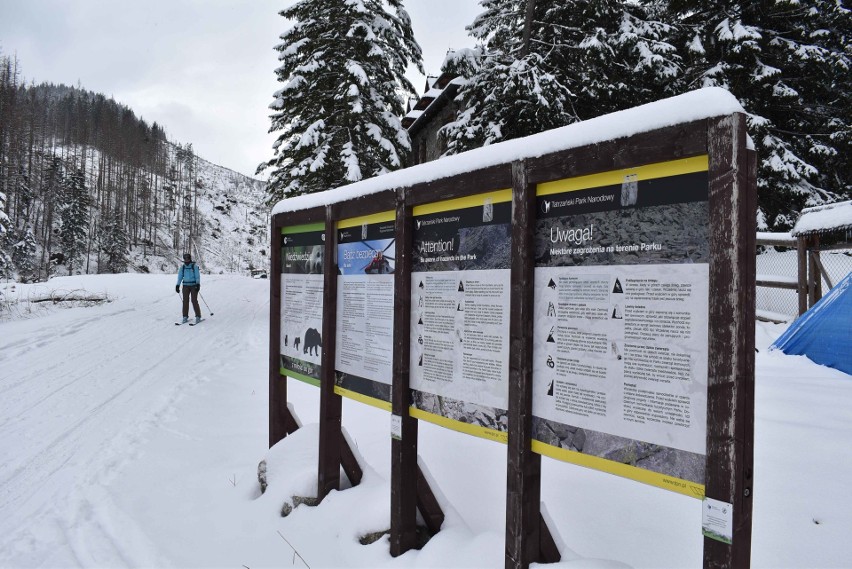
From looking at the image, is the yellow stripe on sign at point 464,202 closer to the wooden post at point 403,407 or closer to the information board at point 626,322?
the wooden post at point 403,407

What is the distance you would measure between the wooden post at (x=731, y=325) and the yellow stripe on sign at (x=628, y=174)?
85mm

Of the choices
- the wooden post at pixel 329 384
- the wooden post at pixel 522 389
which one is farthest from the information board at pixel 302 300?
the wooden post at pixel 522 389

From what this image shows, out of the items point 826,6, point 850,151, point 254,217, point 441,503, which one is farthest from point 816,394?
point 254,217

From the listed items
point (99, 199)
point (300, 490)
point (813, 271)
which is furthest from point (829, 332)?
point (99, 199)

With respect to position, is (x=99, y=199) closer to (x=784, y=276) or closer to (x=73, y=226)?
(x=73, y=226)

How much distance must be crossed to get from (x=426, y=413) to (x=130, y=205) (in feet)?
270

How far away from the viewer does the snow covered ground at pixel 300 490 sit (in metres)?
3.01

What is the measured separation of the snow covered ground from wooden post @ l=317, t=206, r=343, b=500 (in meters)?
0.21

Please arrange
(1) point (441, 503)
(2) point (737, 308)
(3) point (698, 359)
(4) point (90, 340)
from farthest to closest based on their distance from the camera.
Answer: (4) point (90, 340) < (1) point (441, 503) < (3) point (698, 359) < (2) point (737, 308)

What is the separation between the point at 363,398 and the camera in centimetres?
350

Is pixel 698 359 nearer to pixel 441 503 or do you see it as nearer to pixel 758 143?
pixel 441 503

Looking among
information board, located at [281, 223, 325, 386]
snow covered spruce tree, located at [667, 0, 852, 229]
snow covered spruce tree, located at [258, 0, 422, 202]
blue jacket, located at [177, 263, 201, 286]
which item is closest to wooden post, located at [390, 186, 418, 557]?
information board, located at [281, 223, 325, 386]

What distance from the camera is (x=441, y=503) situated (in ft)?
11.0

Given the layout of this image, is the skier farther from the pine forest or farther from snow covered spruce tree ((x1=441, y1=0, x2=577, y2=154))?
the pine forest
